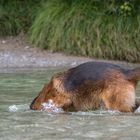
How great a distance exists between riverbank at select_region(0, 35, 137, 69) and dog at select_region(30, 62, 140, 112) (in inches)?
264

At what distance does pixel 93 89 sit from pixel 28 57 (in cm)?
837

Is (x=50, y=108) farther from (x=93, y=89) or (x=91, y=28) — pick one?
(x=91, y=28)

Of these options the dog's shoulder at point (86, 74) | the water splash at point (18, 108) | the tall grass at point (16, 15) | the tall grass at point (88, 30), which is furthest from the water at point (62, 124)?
the tall grass at point (16, 15)

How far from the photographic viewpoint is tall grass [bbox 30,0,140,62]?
14.4 meters

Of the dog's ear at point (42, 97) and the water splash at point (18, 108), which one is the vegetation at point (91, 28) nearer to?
the water splash at point (18, 108)

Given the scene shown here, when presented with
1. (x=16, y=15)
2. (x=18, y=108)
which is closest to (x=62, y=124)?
(x=18, y=108)

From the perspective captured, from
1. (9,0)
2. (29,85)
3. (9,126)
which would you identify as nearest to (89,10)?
(9,0)

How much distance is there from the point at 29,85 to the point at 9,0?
26.4ft

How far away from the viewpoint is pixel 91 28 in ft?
47.9

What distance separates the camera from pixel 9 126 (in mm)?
5535

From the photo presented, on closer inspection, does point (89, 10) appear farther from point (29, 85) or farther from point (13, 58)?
point (29, 85)

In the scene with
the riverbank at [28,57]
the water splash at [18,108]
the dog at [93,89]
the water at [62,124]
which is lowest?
the riverbank at [28,57]

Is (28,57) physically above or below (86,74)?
below

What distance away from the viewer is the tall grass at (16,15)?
54.0 feet
